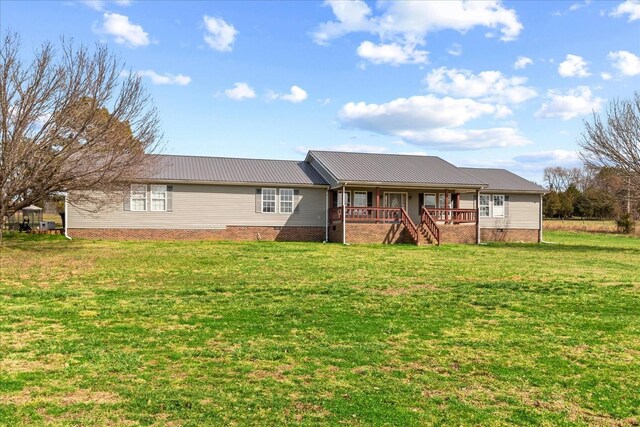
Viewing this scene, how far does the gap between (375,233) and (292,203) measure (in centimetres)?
450

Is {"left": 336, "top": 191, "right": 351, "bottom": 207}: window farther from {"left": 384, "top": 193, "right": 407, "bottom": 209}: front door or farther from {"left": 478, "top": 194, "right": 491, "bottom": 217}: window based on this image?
{"left": 478, "top": 194, "right": 491, "bottom": 217}: window

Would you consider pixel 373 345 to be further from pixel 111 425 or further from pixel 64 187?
pixel 64 187

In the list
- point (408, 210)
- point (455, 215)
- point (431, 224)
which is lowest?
point (431, 224)

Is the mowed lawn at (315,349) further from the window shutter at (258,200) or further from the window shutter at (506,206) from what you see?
the window shutter at (506,206)

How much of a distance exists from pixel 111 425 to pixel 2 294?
275 inches

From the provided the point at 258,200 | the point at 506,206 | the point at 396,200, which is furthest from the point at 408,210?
the point at 258,200

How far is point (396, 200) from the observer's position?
27.8 metres

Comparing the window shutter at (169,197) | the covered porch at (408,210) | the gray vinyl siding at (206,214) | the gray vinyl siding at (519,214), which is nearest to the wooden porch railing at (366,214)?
the covered porch at (408,210)

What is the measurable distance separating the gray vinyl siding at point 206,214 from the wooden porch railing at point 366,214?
51.7 inches

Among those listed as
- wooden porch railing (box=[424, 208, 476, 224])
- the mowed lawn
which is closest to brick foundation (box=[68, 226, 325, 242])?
wooden porch railing (box=[424, 208, 476, 224])

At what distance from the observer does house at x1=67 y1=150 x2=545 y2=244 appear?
23953mm

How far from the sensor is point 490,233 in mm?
29828

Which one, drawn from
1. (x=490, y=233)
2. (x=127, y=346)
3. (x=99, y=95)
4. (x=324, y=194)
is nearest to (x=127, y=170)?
(x=99, y=95)

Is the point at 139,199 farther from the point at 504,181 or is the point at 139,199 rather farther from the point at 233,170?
the point at 504,181
